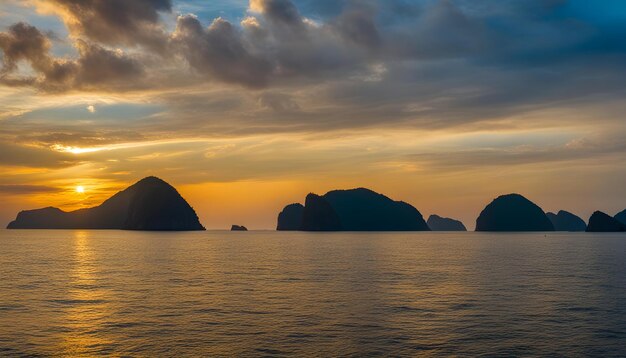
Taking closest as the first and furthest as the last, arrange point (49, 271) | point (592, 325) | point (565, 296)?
point (592, 325)
point (565, 296)
point (49, 271)

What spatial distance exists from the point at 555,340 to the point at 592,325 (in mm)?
7494

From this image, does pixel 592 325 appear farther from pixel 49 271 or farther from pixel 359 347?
pixel 49 271

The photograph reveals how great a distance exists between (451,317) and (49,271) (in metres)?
73.3

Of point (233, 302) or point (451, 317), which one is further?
point (233, 302)

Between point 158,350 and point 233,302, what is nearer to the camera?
point 158,350

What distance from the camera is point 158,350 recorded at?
34.2m

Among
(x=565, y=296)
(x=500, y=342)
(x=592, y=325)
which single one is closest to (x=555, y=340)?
(x=500, y=342)

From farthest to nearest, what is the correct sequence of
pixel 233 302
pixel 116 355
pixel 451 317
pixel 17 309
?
pixel 233 302
pixel 17 309
pixel 451 317
pixel 116 355

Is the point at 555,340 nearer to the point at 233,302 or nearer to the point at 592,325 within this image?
the point at 592,325

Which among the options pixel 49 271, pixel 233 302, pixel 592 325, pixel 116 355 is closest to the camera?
pixel 116 355

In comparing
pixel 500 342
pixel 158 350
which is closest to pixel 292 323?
pixel 158 350

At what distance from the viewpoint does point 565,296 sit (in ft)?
193

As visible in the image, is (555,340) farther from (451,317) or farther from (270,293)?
(270,293)

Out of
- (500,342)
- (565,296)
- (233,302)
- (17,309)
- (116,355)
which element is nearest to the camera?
(116,355)
